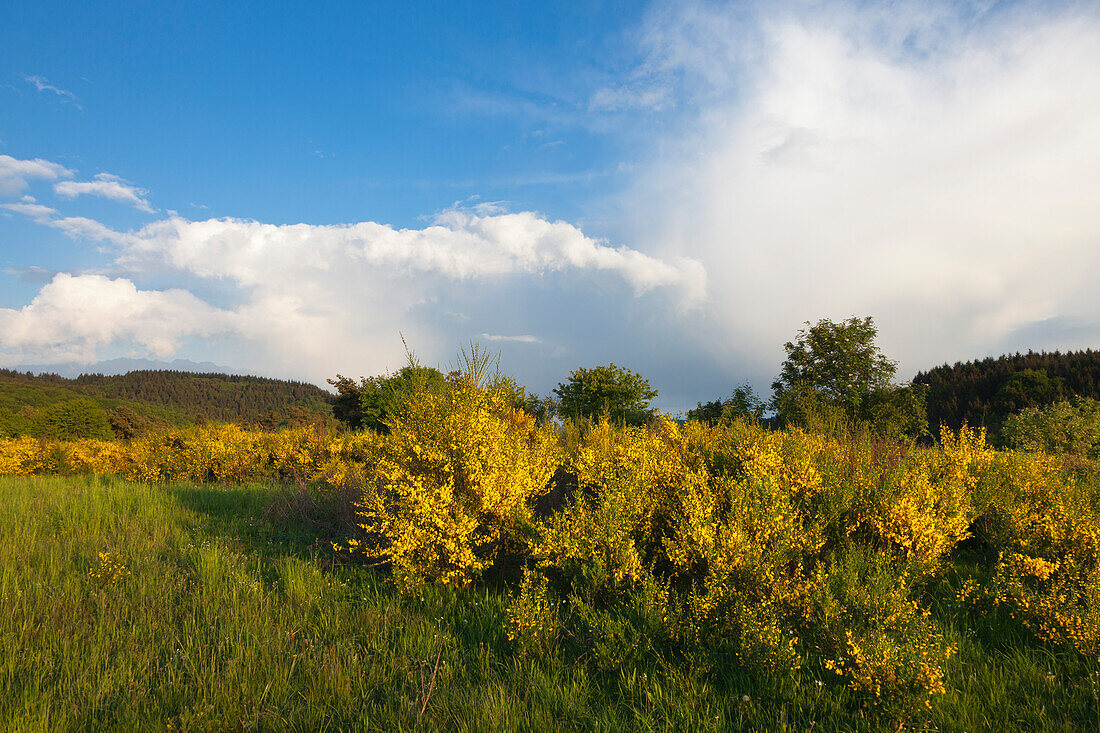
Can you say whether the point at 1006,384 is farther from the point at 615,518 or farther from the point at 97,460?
the point at 97,460

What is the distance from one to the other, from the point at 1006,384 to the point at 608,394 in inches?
2250

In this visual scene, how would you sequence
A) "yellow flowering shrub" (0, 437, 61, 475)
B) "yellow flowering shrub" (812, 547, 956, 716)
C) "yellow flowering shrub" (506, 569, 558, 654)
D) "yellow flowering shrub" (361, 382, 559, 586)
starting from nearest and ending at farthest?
1. "yellow flowering shrub" (812, 547, 956, 716)
2. "yellow flowering shrub" (506, 569, 558, 654)
3. "yellow flowering shrub" (361, 382, 559, 586)
4. "yellow flowering shrub" (0, 437, 61, 475)

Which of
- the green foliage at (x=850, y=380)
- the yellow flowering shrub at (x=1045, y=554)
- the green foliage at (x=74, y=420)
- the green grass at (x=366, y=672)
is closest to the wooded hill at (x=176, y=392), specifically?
the green foliage at (x=74, y=420)

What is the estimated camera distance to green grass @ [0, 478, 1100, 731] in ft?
10.1

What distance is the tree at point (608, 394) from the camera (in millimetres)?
26297

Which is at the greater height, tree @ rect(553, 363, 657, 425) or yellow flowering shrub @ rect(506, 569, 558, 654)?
tree @ rect(553, 363, 657, 425)

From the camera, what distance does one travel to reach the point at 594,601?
14.8ft

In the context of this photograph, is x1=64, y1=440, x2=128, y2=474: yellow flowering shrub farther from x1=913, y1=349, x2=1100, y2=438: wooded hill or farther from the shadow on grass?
x1=913, y1=349, x2=1100, y2=438: wooded hill

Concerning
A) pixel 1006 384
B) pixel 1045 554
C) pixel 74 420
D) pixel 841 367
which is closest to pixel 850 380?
pixel 841 367

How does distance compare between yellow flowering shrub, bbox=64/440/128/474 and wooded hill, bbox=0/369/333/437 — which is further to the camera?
wooded hill, bbox=0/369/333/437

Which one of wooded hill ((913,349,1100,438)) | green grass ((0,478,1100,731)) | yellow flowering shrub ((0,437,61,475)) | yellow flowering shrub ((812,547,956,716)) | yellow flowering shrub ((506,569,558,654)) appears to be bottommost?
yellow flowering shrub ((0,437,61,475))

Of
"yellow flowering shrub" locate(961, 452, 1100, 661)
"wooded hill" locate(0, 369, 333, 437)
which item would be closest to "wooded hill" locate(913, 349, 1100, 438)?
"yellow flowering shrub" locate(961, 452, 1100, 661)

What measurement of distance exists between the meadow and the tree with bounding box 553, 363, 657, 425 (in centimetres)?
1891

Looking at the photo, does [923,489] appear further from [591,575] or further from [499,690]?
[499,690]
